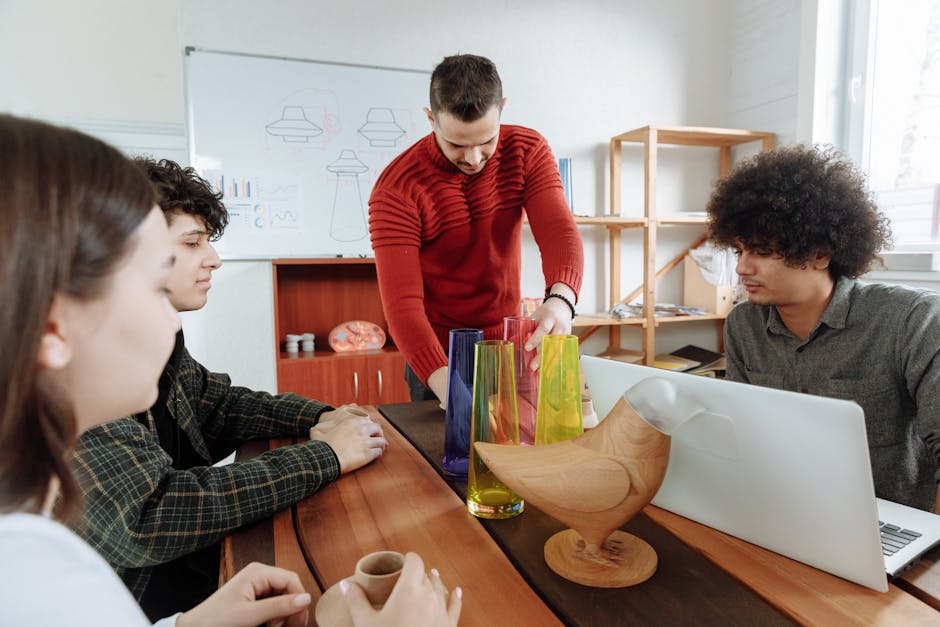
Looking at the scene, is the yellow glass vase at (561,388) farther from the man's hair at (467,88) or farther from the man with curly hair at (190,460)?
the man's hair at (467,88)

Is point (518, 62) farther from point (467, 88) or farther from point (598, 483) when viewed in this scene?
point (598, 483)

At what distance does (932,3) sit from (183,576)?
3271 millimetres

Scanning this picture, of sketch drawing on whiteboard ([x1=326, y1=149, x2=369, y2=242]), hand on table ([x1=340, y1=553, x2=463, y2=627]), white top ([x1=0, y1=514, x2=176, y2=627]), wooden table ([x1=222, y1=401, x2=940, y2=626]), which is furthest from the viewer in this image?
sketch drawing on whiteboard ([x1=326, y1=149, x2=369, y2=242])

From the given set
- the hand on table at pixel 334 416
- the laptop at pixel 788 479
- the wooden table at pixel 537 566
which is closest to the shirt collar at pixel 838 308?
the laptop at pixel 788 479

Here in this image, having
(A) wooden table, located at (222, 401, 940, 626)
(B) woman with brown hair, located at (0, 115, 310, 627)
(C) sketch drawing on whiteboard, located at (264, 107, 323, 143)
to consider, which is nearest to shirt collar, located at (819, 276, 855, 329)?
(A) wooden table, located at (222, 401, 940, 626)

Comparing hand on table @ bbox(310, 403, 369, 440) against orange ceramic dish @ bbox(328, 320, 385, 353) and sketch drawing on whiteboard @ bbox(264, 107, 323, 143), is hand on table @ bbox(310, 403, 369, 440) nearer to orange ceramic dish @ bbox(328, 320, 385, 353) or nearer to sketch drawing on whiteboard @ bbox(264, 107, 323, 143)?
orange ceramic dish @ bbox(328, 320, 385, 353)

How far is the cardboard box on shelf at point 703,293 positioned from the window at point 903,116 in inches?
32.3

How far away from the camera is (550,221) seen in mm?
1553

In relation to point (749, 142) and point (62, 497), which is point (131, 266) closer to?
point (62, 497)

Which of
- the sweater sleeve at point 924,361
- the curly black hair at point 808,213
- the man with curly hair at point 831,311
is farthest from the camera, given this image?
the curly black hair at point 808,213

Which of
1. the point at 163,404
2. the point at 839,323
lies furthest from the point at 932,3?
the point at 163,404

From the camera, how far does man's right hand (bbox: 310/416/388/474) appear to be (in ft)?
3.26

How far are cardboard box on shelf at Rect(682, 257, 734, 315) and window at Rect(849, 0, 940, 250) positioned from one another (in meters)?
0.82

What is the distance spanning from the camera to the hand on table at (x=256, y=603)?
23.1 inches
